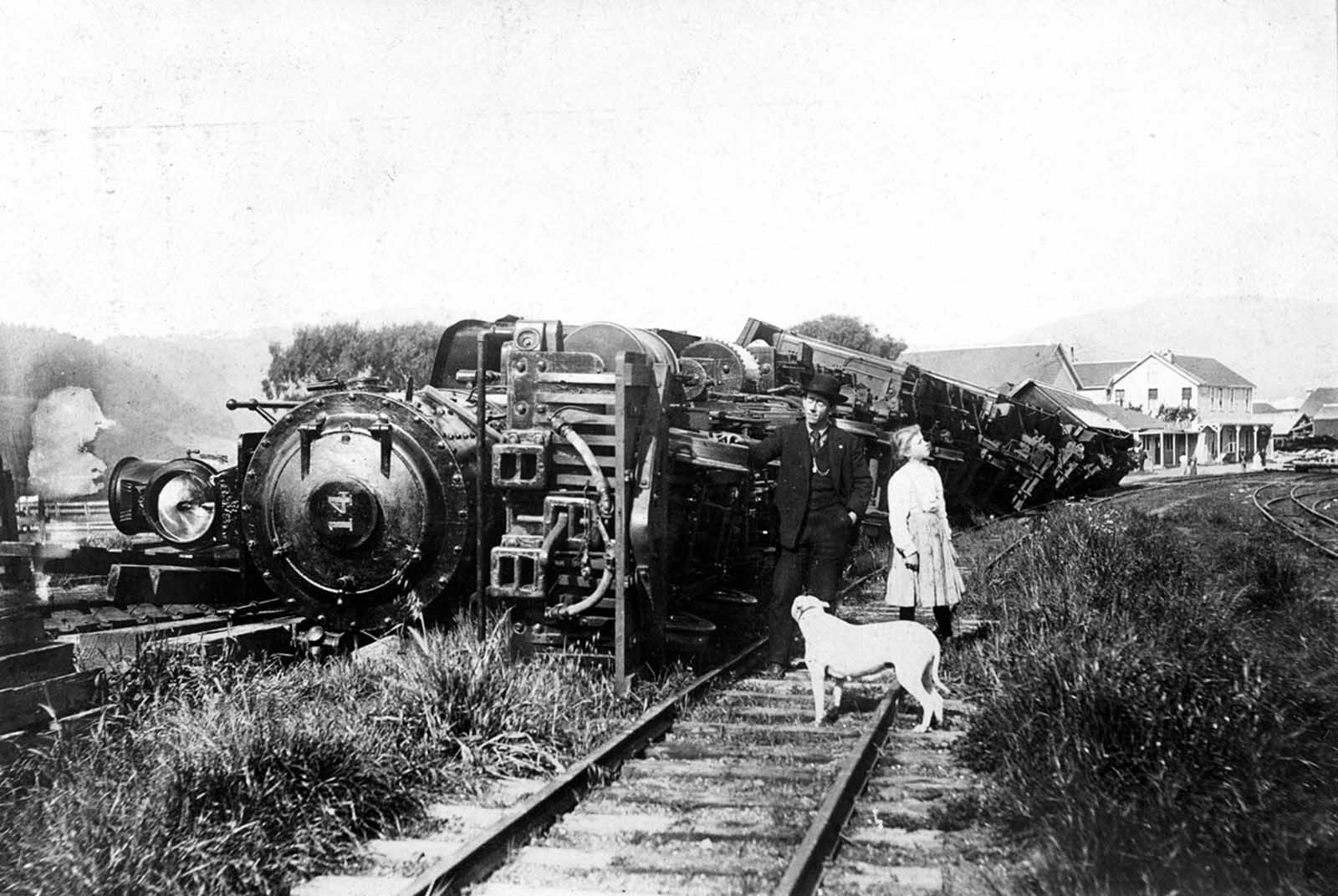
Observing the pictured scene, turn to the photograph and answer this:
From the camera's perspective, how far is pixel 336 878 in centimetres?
409

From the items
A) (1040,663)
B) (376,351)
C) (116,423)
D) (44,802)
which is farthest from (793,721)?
(376,351)

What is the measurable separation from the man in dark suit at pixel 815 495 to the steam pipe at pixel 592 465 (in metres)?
1.34

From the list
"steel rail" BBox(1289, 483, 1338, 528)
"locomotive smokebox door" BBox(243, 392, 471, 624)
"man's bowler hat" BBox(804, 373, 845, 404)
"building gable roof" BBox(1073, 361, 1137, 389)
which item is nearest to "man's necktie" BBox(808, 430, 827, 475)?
"man's bowler hat" BBox(804, 373, 845, 404)

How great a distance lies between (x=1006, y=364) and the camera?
69375mm

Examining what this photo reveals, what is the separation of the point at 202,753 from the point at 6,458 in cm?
1112

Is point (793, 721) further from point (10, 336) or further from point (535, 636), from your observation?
point (10, 336)

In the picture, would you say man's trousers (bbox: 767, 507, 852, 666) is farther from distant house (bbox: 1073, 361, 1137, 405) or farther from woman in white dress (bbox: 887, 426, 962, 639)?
distant house (bbox: 1073, 361, 1137, 405)

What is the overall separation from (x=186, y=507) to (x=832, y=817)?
6.05 meters

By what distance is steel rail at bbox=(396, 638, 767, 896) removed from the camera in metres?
3.80

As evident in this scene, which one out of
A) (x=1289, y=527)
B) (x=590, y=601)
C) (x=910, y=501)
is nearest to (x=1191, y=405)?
(x=1289, y=527)

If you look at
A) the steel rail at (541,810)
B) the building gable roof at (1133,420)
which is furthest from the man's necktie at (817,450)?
the building gable roof at (1133,420)

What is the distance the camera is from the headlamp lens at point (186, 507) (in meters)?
8.34

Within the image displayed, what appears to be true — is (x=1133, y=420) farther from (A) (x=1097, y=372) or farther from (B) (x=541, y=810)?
(B) (x=541, y=810)

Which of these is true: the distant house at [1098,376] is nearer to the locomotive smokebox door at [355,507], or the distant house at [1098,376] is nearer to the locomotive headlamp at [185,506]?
the locomotive headlamp at [185,506]
